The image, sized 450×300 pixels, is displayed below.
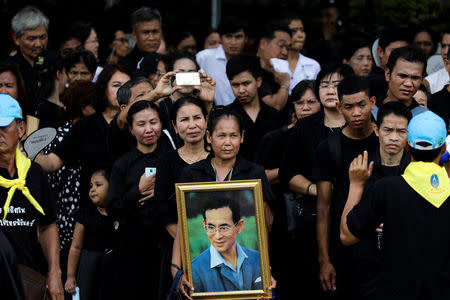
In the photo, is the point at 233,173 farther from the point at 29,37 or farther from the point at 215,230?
the point at 29,37

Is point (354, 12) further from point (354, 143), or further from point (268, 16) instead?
point (354, 143)

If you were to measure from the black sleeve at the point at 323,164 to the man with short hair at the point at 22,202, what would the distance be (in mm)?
1910

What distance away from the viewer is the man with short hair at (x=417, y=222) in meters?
4.56

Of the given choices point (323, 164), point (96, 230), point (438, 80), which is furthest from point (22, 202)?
point (438, 80)

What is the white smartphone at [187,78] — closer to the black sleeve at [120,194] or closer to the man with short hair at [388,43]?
the black sleeve at [120,194]

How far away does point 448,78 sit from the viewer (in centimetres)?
838

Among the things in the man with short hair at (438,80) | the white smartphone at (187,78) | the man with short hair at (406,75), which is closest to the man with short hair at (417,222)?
the man with short hair at (406,75)

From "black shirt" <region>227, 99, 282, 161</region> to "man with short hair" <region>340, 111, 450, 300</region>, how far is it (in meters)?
2.58

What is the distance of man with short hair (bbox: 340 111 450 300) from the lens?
456 cm

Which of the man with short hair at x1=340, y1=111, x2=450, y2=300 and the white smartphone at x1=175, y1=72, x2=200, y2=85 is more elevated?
the white smartphone at x1=175, y1=72, x2=200, y2=85

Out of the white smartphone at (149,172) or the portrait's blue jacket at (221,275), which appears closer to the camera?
the portrait's blue jacket at (221,275)

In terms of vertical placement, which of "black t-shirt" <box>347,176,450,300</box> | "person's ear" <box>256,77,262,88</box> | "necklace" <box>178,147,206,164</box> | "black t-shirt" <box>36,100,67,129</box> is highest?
"person's ear" <box>256,77,262,88</box>

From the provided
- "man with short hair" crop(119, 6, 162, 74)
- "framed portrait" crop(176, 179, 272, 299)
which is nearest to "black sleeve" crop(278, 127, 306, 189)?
"framed portrait" crop(176, 179, 272, 299)

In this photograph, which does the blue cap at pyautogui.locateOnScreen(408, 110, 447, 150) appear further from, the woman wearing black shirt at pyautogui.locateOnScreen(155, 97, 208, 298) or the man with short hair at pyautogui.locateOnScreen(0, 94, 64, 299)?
the man with short hair at pyautogui.locateOnScreen(0, 94, 64, 299)
